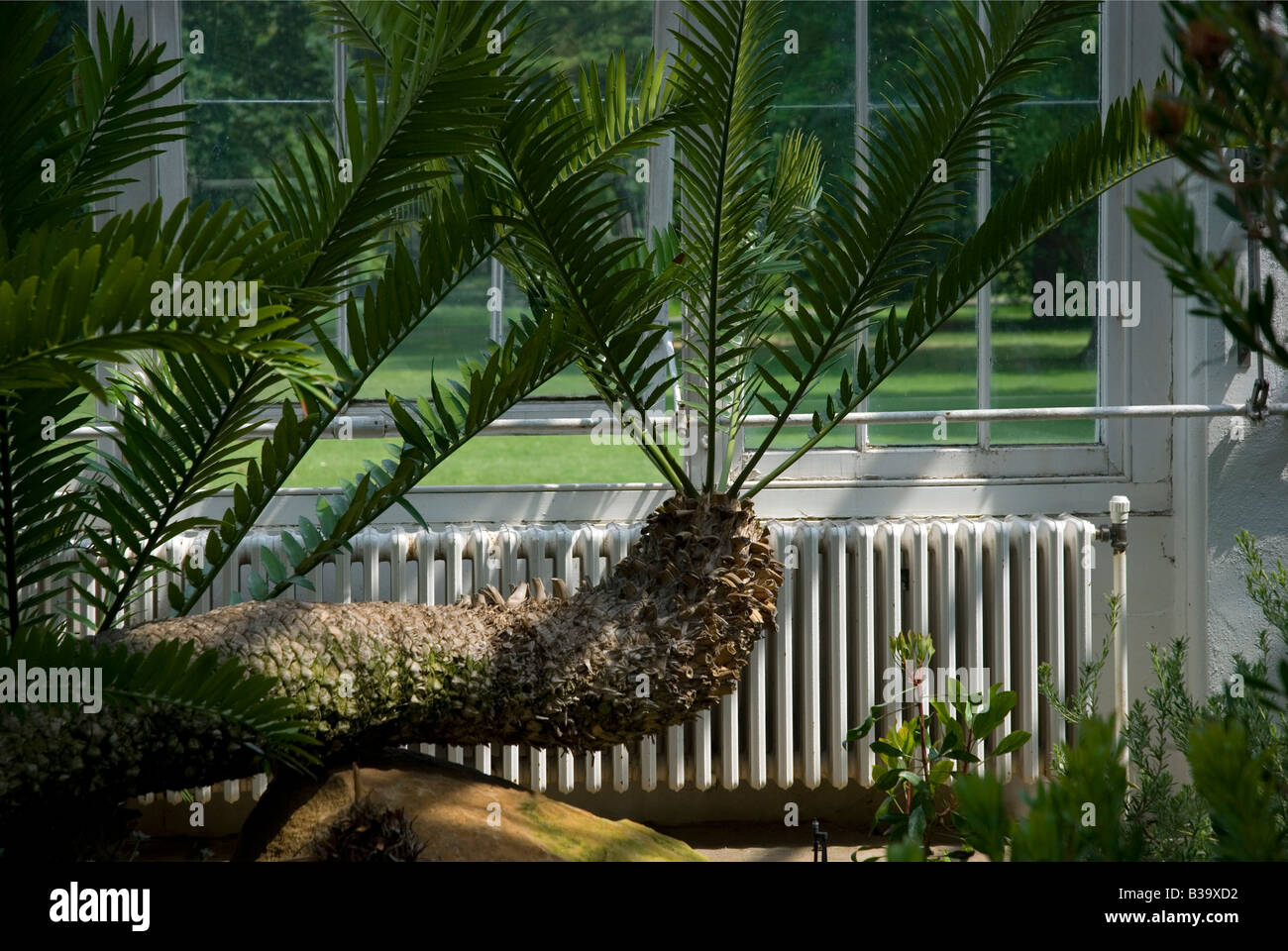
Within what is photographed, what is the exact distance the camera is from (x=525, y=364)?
2.46 metres

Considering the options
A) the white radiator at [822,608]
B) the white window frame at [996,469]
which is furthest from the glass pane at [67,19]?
the white radiator at [822,608]

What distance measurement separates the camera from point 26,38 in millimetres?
2152

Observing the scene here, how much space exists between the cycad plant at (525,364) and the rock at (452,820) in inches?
4.1

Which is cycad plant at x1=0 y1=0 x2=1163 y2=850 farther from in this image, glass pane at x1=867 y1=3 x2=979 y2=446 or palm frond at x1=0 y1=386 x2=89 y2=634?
glass pane at x1=867 y1=3 x2=979 y2=446

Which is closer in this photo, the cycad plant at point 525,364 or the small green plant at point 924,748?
the cycad plant at point 525,364

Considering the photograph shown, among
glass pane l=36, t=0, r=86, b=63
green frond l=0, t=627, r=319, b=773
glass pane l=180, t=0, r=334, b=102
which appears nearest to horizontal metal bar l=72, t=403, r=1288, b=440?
glass pane l=180, t=0, r=334, b=102

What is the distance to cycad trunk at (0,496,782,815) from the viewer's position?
2.34 meters

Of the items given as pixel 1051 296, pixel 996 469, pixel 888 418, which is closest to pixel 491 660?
pixel 888 418

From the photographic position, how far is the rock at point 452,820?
248cm

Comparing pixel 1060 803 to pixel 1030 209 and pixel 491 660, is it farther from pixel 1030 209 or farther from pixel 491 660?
pixel 1030 209

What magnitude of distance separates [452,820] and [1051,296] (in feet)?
8.59

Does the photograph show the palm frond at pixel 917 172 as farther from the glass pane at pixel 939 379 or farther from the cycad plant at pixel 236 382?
the glass pane at pixel 939 379

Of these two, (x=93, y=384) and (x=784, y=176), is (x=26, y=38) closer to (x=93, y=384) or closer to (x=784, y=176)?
(x=93, y=384)

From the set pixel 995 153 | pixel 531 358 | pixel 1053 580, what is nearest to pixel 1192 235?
pixel 531 358
